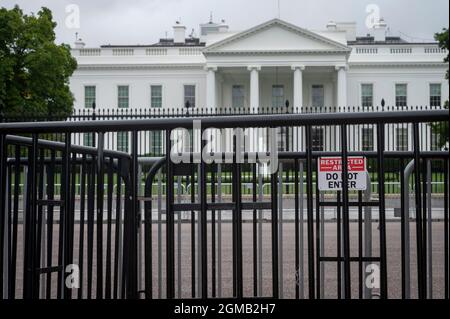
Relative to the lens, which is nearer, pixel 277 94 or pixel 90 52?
pixel 277 94

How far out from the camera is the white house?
58.8m

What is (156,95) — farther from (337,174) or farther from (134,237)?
(134,237)

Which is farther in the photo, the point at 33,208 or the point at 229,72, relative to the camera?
the point at 229,72

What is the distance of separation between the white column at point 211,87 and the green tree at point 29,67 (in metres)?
22.4

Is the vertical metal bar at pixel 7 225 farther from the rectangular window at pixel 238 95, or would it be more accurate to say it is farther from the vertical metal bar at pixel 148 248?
the rectangular window at pixel 238 95

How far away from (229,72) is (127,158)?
58.1 m

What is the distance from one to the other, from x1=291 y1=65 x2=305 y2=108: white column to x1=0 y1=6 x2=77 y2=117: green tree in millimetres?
25210

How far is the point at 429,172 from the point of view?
195 inches

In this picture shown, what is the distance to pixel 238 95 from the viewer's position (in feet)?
212

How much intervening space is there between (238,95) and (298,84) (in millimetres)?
7515

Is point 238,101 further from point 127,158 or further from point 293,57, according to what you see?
point 127,158

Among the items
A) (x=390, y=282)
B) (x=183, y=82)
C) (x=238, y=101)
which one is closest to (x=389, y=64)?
(x=238, y=101)

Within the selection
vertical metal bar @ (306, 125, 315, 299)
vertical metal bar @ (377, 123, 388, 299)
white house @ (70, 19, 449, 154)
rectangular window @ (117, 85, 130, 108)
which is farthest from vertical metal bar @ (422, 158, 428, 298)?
rectangular window @ (117, 85, 130, 108)

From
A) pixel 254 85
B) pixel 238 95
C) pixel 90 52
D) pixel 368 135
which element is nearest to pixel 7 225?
pixel 368 135
